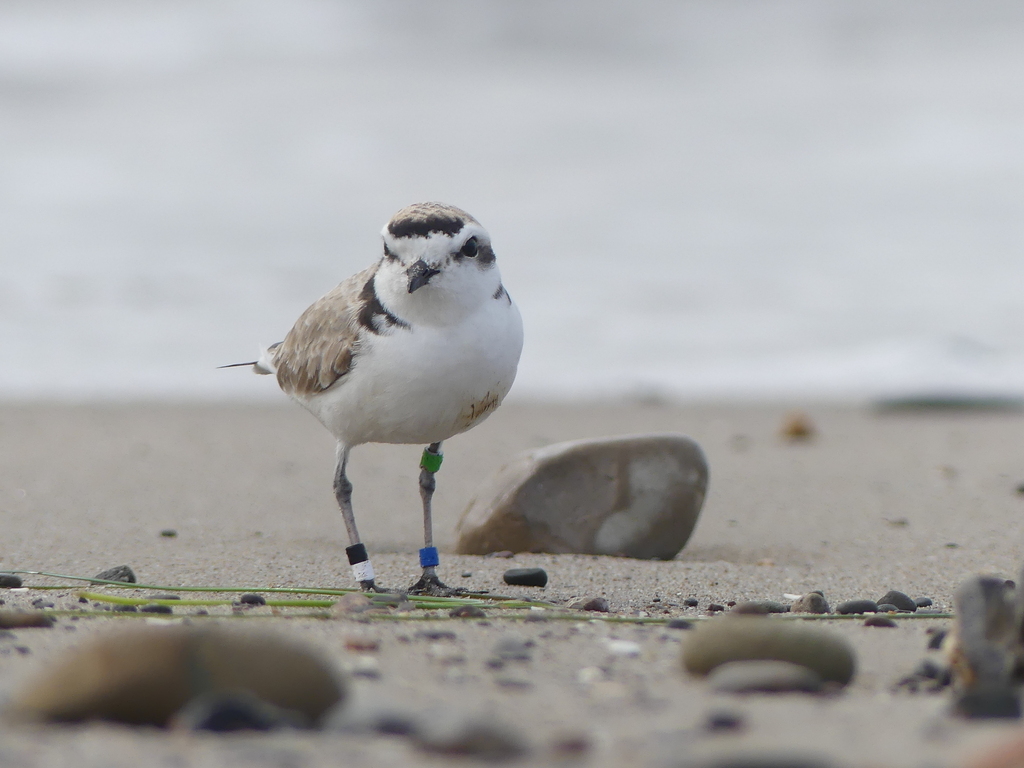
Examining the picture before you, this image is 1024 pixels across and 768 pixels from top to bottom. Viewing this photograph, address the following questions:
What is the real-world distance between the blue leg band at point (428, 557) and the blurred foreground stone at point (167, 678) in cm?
195

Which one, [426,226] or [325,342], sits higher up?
[426,226]

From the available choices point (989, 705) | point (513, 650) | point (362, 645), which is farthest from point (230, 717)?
point (989, 705)

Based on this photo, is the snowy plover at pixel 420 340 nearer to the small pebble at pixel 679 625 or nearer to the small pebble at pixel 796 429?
the small pebble at pixel 679 625

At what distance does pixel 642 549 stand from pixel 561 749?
2960mm

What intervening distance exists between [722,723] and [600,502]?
2.83m

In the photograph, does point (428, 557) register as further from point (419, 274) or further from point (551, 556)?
point (419, 274)

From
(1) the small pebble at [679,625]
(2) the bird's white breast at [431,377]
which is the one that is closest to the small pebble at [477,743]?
(1) the small pebble at [679,625]

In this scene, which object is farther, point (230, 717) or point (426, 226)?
point (426, 226)

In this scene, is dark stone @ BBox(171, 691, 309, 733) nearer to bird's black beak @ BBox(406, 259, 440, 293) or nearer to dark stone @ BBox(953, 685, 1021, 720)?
dark stone @ BBox(953, 685, 1021, 720)

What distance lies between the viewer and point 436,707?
7.61 ft

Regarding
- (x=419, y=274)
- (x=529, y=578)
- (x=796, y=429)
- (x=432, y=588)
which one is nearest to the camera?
(x=419, y=274)

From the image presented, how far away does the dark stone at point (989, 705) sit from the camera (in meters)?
2.13

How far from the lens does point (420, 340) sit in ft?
12.1

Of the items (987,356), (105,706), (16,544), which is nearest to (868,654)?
(105,706)
